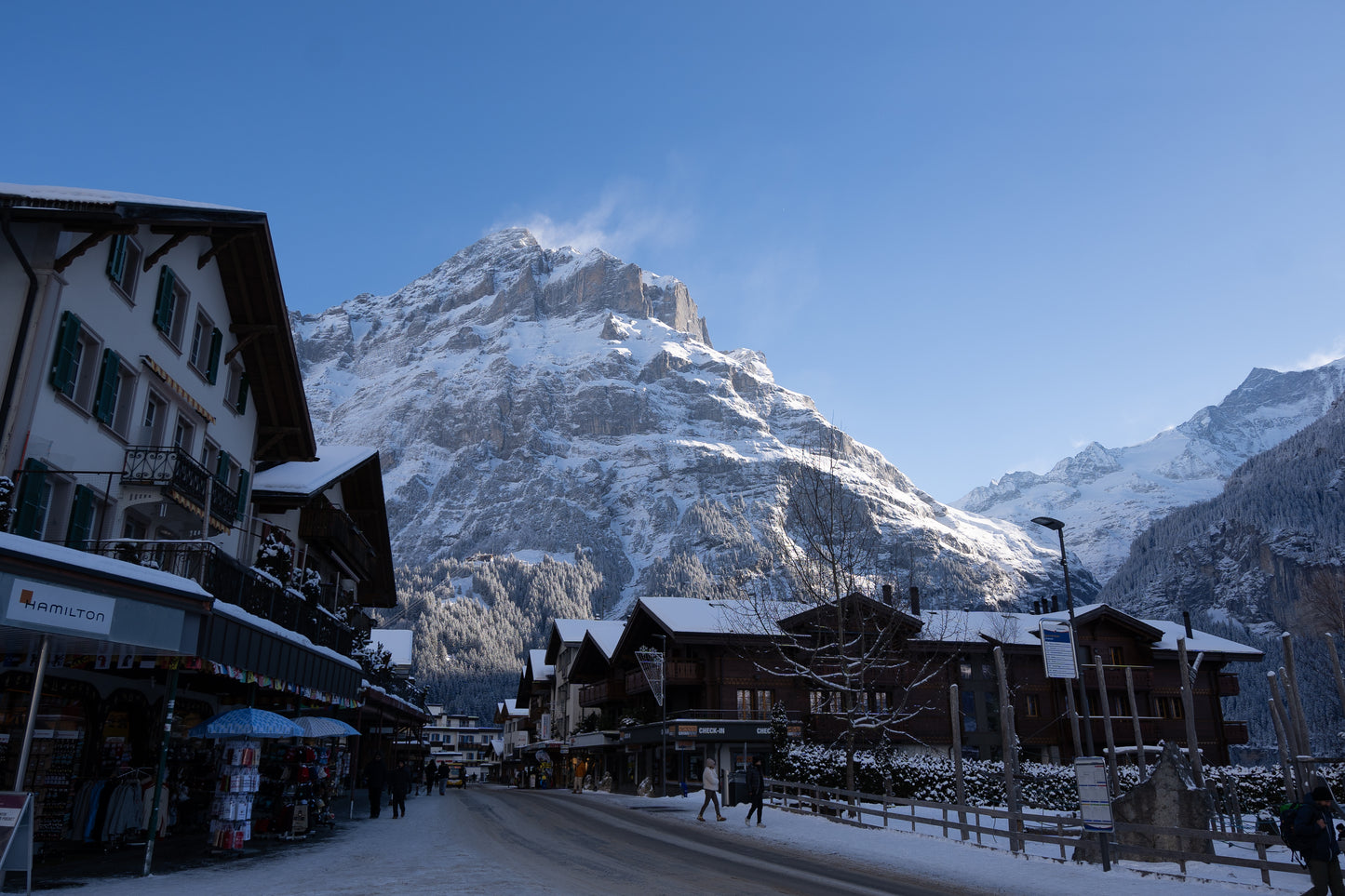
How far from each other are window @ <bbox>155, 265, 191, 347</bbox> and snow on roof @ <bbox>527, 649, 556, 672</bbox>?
209 feet

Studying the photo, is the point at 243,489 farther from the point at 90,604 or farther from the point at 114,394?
the point at 90,604

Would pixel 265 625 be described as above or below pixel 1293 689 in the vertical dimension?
above

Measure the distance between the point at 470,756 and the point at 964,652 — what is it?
125830 mm

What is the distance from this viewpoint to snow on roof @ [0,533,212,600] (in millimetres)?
10781

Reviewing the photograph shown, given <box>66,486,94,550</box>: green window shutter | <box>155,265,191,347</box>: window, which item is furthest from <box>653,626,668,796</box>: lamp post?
<box>66,486,94,550</box>: green window shutter

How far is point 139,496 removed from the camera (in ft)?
60.2

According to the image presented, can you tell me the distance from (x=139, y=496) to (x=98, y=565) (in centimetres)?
727

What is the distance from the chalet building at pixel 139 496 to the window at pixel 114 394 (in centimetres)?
4

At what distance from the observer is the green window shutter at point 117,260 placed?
691 inches

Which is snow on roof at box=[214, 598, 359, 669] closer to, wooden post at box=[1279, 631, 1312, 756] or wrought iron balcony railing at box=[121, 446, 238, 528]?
wrought iron balcony railing at box=[121, 446, 238, 528]

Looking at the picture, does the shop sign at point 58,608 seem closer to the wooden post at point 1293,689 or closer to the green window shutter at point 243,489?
the green window shutter at point 243,489

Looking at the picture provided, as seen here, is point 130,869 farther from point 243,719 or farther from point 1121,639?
point 1121,639

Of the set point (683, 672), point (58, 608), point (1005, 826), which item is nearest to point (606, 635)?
point (683, 672)

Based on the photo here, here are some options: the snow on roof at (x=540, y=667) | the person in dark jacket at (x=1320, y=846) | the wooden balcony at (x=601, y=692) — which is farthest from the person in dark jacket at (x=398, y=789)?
the snow on roof at (x=540, y=667)
